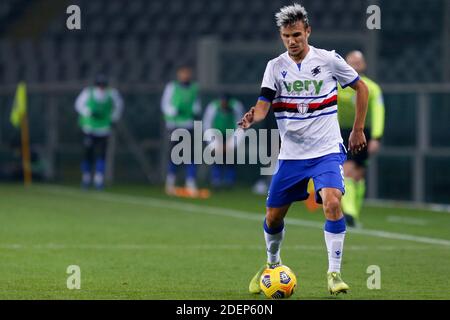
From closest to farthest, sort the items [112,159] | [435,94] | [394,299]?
1. [394,299]
2. [435,94]
3. [112,159]

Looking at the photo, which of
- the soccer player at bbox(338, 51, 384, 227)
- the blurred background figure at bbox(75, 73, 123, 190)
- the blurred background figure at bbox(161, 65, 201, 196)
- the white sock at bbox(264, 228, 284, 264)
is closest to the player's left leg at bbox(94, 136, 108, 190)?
the blurred background figure at bbox(75, 73, 123, 190)

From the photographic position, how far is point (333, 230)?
30.5 ft

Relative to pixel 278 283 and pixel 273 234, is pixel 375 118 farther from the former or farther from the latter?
pixel 278 283

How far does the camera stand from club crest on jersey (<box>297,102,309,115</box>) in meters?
9.37

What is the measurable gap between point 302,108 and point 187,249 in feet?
12.2

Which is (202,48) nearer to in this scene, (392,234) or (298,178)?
(392,234)

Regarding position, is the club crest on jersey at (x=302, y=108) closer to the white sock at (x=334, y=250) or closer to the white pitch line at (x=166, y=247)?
the white sock at (x=334, y=250)

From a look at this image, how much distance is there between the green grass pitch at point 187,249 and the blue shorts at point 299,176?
718mm

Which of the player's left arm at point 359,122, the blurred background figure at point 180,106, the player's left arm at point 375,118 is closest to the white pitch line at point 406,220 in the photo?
the player's left arm at point 375,118

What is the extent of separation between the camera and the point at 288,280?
29.9 feet

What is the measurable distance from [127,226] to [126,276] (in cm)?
505

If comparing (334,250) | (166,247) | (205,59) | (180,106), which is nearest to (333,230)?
(334,250)

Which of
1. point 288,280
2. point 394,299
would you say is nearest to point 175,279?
point 288,280

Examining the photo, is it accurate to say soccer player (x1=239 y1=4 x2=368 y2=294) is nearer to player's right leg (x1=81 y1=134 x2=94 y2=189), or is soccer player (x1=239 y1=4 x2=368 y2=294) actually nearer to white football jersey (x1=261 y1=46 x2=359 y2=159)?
white football jersey (x1=261 y1=46 x2=359 y2=159)
